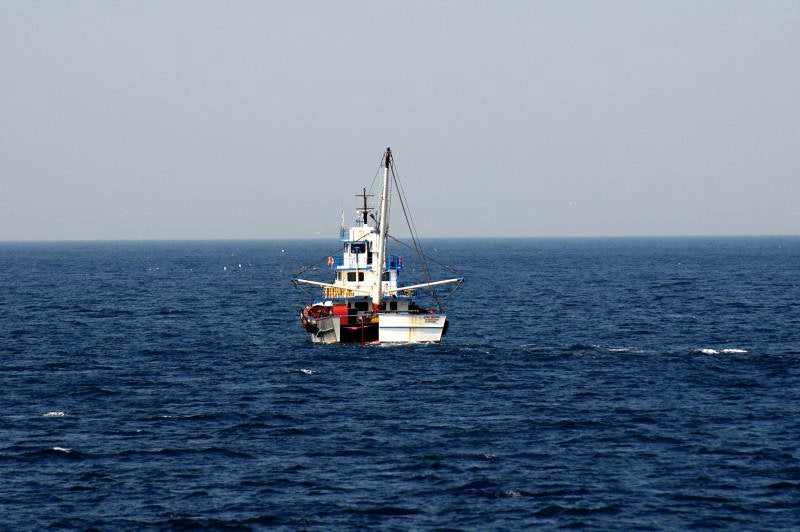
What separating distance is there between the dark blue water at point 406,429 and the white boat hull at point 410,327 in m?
1.51

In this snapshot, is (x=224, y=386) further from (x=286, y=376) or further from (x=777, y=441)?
(x=777, y=441)

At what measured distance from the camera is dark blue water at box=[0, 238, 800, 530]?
40.1 meters

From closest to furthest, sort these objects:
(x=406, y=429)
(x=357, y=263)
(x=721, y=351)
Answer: (x=406, y=429) < (x=721, y=351) < (x=357, y=263)

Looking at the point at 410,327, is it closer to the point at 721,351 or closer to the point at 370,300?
the point at 370,300

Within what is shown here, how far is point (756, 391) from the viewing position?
6322 centimetres

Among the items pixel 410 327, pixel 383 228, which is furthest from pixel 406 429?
pixel 383 228

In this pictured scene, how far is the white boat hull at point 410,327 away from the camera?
83.7 m

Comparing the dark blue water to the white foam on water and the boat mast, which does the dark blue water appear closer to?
the white foam on water

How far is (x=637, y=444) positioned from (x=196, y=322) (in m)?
73.6

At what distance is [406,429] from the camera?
176ft

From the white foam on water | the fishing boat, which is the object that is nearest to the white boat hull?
the fishing boat

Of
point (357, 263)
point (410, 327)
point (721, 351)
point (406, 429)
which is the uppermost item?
point (357, 263)

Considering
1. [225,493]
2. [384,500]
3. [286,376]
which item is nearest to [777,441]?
[384,500]

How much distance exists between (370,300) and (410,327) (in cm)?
879
